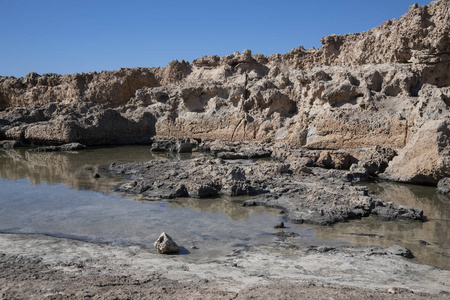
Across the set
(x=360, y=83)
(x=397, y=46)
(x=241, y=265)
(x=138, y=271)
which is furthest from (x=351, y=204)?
(x=397, y=46)

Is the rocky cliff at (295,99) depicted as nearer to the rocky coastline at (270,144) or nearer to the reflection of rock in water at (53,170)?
the rocky coastline at (270,144)

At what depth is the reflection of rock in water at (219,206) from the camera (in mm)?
6488

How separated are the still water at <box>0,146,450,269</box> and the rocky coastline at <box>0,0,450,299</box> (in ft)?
0.97

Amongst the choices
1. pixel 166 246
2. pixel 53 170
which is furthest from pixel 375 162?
pixel 53 170

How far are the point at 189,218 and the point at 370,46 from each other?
12.5 meters

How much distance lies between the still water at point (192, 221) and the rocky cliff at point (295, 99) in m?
2.84

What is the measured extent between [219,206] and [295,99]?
9.64m

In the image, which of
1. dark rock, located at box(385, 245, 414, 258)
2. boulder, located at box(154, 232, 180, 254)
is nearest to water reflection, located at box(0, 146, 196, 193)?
boulder, located at box(154, 232, 180, 254)

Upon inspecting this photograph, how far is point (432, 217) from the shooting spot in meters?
6.42

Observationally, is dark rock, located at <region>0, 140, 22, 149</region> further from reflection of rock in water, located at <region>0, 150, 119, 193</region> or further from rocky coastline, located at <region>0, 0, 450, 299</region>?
reflection of rock in water, located at <region>0, 150, 119, 193</region>

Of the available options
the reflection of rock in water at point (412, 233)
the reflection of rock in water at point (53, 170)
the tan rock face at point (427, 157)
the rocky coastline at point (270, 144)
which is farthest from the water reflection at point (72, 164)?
the tan rock face at point (427, 157)

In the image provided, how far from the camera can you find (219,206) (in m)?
6.96

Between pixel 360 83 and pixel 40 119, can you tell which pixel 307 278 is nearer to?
pixel 360 83

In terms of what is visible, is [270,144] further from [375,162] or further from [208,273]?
[208,273]
